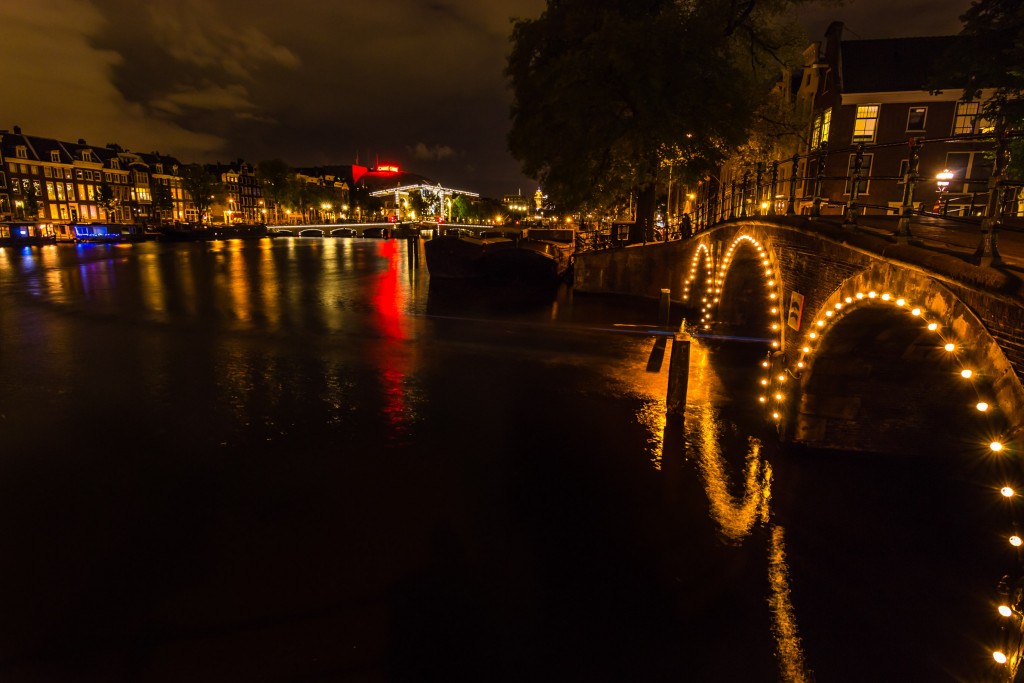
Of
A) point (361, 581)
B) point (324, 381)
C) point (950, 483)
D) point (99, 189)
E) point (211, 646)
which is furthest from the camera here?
point (99, 189)

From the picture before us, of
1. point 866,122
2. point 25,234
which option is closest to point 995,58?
point 866,122

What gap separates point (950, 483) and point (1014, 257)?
5.01m

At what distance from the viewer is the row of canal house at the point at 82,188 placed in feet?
240

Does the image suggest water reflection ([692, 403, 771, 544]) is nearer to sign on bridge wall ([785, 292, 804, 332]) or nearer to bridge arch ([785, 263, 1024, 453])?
bridge arch ([785, 263, 1024, 453])

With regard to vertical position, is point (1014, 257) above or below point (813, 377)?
above

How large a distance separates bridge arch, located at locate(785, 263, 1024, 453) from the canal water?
0.51m

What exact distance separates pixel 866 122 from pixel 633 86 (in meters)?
18.5

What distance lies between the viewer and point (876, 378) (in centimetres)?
943

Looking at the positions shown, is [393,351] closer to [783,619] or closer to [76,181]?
[783,619]

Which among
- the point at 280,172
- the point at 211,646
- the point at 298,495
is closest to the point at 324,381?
the point at 298,495

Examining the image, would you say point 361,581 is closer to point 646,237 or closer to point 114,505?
point 114,505

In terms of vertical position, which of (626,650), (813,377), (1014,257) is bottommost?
(626,650)

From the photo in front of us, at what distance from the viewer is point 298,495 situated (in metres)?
8.92

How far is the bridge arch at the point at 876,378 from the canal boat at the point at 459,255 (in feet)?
96.5
